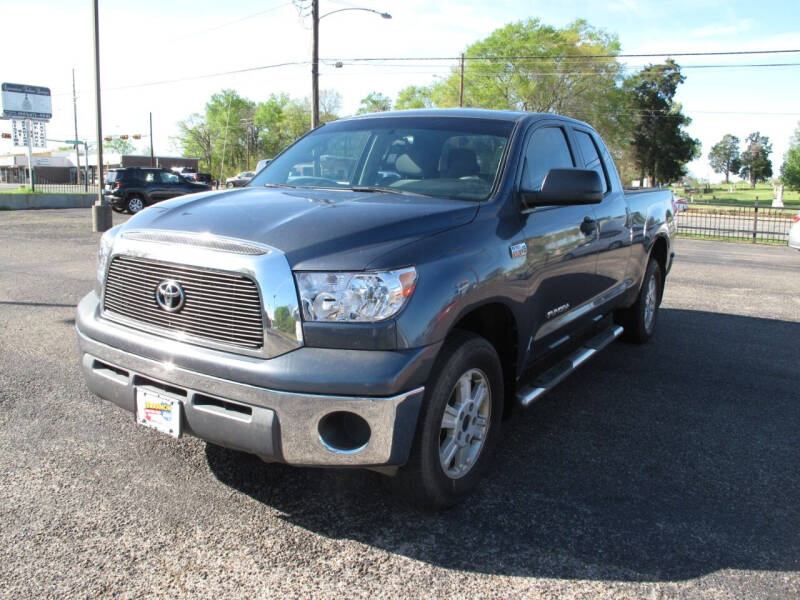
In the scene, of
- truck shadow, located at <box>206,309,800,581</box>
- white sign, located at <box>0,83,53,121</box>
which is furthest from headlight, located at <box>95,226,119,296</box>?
white sign, located at <box>0,83,53,121</box>

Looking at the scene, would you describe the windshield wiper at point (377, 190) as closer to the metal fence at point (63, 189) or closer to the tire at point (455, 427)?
the tire at point (455, 427)

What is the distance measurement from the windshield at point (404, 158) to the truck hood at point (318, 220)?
Answer: 0.95 ft

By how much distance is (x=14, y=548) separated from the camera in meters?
2.69

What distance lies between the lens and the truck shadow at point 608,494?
2.77 meters

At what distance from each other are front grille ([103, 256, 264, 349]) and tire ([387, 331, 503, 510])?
767 mm

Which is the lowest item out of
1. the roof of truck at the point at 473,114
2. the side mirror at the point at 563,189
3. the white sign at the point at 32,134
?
the side mirror at the point at 563,189

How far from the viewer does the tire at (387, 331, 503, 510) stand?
9.12 ft

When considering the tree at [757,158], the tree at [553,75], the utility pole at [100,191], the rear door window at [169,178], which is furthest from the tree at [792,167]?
the utility pole at [100,191]

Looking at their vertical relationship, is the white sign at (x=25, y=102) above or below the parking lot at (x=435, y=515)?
above

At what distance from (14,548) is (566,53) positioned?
58111mm

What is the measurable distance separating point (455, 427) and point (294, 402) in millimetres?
827

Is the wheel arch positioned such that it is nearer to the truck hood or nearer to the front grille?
the truck hood

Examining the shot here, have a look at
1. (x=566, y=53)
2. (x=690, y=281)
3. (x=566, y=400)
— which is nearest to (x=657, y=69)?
(x=566, y=53)

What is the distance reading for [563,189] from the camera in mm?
3504
